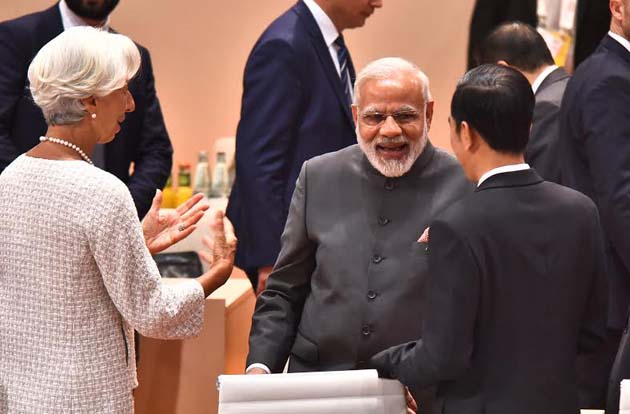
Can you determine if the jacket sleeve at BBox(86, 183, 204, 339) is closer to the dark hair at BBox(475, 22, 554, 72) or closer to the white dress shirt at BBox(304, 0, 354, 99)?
the white dress shirt at BBox(304, 0, 354, 99)

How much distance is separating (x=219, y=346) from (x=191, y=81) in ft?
7.86

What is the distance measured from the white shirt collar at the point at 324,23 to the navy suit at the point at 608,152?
36.8 inches

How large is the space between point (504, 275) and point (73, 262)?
0.90 metres

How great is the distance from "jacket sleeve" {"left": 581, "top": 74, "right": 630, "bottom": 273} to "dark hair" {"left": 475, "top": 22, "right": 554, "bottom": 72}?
1122 mm

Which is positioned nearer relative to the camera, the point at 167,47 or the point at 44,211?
the point at 44,211

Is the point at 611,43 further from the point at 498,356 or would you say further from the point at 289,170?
the point at 498,356

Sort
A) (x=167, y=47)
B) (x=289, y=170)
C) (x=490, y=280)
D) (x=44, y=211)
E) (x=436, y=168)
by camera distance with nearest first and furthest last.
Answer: (x=490, y=280)
(x=44, y=211)
(x=436, y=168)
(x=289, y=170)
(x=167, y=47)

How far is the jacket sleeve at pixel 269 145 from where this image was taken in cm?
388

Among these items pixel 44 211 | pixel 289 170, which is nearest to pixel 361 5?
pixel 289 170

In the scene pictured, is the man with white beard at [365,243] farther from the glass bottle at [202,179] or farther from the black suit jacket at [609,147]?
the glass bottle at [202,179]

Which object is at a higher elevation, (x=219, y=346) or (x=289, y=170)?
(x=289, y=170)

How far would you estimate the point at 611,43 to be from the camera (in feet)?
11.3

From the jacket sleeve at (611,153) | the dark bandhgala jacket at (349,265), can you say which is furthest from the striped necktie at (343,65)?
the dark bandhgala jacket at (349,265)

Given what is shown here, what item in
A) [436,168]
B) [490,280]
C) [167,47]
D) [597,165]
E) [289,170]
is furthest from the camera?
[167,47]
